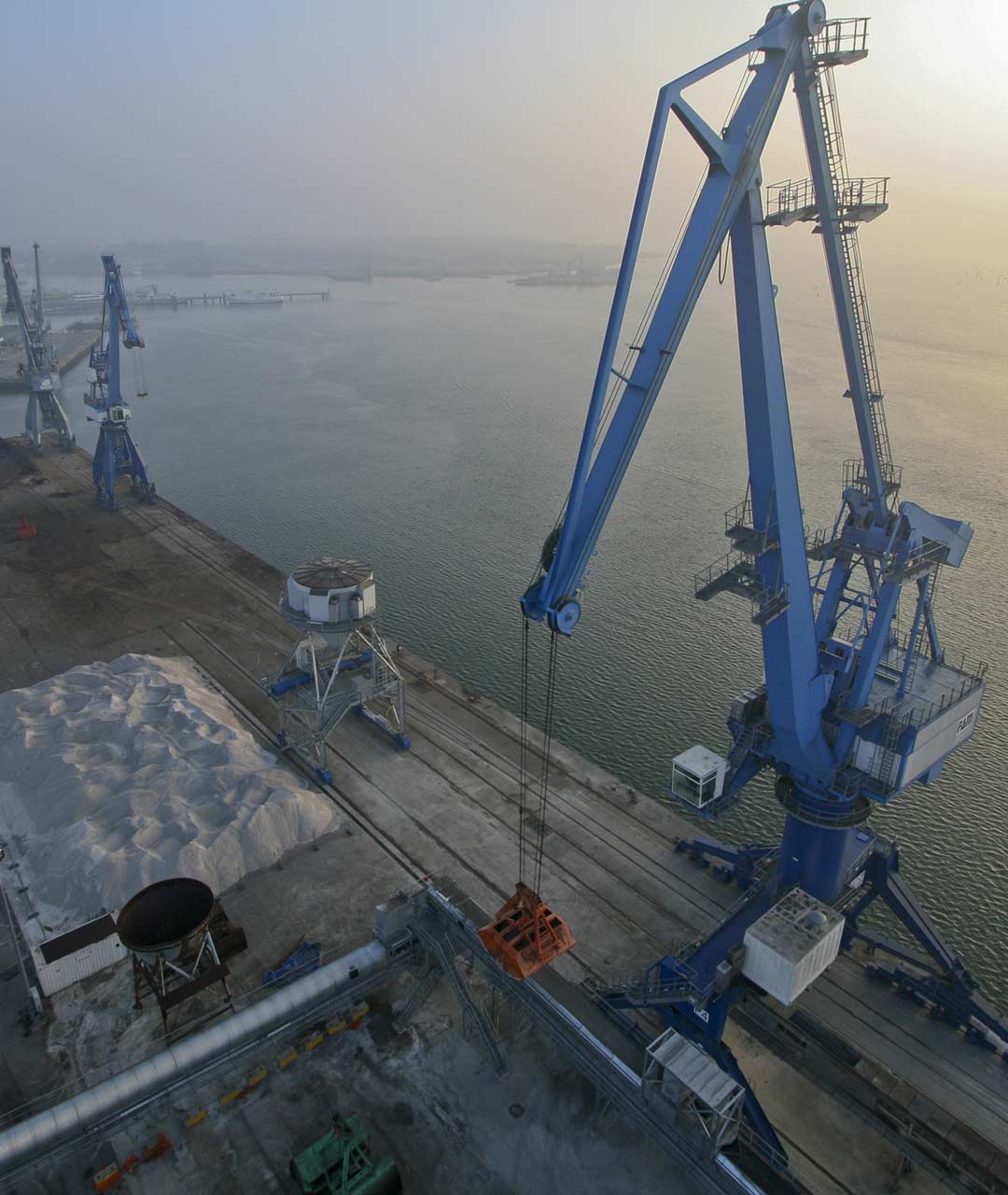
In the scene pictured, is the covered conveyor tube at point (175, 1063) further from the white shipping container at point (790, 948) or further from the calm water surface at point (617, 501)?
the calm water surface at point (617, 501)

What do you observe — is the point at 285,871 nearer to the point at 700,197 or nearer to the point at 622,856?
the point at 622,856

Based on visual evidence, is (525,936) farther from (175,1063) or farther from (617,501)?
(617,501)

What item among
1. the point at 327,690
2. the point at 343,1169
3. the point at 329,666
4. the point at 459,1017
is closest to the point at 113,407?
the point at 329,666

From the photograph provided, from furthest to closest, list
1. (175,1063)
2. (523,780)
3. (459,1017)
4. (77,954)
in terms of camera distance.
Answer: (523,780) → (77,954) → (459,1017) → (175,1063)

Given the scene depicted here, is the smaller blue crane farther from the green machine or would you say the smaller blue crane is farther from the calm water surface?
the green machine

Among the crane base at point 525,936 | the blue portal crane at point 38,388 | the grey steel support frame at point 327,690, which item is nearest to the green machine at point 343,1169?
the crane base at point 525,936
